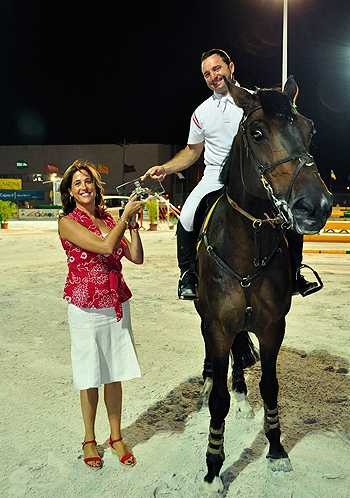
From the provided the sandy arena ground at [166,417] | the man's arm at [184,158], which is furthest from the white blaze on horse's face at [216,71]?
the sandy arena ground at [166,417]

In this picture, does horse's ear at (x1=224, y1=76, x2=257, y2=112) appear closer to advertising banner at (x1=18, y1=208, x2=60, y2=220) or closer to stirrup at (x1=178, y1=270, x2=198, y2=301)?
stirrup at (x1=178, y1=270, x2=198, y2=301)

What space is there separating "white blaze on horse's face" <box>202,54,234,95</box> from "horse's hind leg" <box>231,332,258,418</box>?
7.22 ft

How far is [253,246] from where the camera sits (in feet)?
9.50

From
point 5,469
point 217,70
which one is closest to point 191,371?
point 5,469

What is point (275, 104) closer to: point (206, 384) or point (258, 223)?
point (258, 223)

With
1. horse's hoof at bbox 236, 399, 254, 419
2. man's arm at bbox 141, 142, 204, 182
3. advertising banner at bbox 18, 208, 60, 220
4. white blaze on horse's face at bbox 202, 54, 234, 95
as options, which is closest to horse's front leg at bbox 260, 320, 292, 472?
horse's hoof at bbox 236, 399, 254, 419

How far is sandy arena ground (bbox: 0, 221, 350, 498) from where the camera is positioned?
291 centimetres

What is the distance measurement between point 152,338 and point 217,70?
363cm

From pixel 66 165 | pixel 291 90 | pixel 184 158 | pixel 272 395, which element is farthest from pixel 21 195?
pixel 291 90

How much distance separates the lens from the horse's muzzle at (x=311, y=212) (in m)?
2.20

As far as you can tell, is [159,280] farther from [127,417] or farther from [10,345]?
[127,417]

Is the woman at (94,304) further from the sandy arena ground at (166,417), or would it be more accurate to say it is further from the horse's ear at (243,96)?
the horse's ear at (243,96)

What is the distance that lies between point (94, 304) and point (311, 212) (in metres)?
1.69

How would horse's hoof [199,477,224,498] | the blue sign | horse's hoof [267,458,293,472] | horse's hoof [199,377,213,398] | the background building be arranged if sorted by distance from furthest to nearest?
the blue sign
the background building
horse's hoof [199,377,213,398]
horse's hoof [267,458,293,472]
horse's hoof [199,477,224,498]
